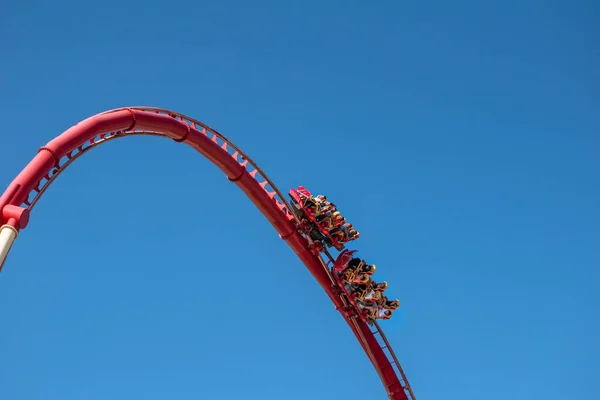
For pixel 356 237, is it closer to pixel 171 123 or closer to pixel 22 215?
pixel 171 123

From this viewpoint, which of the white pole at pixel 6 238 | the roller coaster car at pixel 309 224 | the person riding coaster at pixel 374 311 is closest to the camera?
the white pole at pixel 6 238

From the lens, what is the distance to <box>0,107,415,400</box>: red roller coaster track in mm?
10445

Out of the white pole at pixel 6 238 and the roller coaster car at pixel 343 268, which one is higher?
the roller coaster car at pixel 343 268

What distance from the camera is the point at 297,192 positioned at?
18297 millimetres

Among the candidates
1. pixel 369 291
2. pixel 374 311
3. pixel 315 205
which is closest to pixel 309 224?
pixel 315 205

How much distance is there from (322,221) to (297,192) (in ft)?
3.52

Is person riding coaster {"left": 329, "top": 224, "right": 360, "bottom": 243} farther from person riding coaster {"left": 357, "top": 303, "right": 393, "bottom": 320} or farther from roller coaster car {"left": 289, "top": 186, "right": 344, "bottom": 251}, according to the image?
person riding coaster {"left": 357, "top": 303, "right": 393, "bottom": 320}

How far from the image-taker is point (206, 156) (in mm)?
16094

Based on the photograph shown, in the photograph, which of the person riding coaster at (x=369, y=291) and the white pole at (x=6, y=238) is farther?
the person riding coaster at (x=369, y=291)

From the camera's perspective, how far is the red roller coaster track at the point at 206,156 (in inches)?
411

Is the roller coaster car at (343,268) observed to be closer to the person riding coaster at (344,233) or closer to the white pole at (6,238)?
the person riding coaster at (344,233)

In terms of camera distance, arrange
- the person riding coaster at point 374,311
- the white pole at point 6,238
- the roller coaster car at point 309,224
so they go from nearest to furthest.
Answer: the white pole at point 6,238 → the roller coaster car at point 309,224 → the person riding coaster at point 374,311

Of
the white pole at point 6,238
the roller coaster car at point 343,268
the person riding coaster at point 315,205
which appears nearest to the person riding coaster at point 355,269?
the roller coaster car at point 343,268

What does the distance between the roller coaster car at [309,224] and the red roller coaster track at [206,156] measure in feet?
0.76
